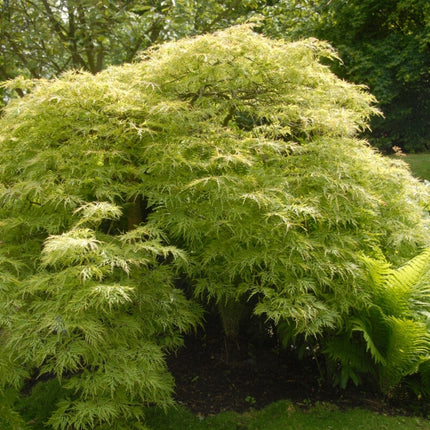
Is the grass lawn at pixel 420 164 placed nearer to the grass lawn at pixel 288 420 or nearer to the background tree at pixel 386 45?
the background tree at pixel 386 45

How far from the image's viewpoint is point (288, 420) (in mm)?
2777

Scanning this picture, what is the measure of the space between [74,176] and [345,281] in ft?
5.39

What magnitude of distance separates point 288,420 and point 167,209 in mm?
1540

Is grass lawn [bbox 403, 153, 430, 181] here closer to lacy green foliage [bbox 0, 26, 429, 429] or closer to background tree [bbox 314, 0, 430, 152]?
background tree [bbox 314, 0, 430, 152]

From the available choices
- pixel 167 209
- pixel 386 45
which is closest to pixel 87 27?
pixel 167 209

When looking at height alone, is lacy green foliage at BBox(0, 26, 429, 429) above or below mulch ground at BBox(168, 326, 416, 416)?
above

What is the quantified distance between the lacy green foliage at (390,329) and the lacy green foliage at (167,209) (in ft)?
0.64

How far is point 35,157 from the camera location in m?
2.51

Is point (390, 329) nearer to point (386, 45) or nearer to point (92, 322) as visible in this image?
point (92, 322)

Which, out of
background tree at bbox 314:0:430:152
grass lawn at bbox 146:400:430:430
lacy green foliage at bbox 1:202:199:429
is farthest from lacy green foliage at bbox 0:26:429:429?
background tree at bbox 314:0:430:152

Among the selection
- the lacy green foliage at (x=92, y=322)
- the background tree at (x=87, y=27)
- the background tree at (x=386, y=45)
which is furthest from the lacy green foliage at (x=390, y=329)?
the background tree at (x=386, y=45)

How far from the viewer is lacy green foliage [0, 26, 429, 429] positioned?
2100 millimetres

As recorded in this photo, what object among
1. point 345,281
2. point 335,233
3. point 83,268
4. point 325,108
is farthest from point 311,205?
point 83,268

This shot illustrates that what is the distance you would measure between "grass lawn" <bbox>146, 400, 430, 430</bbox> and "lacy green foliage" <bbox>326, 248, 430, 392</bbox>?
0.73ft
